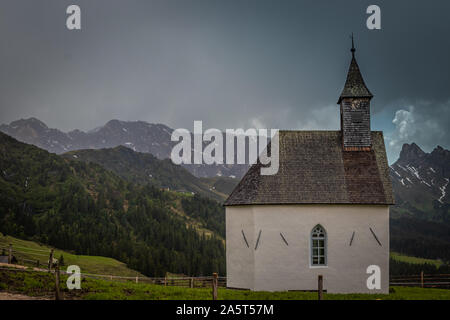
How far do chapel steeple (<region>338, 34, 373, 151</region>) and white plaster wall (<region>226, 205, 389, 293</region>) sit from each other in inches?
203

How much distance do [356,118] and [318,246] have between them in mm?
10102

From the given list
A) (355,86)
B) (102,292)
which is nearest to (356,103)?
(355,86)

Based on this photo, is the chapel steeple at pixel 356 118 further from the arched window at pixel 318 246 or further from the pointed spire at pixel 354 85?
the arched window at pixel 318 246

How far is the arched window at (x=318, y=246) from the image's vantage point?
28156 millimetres

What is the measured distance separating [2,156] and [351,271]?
181 meters

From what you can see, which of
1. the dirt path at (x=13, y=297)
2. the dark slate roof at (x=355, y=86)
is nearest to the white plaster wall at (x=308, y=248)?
the dark slate roof at (x=355, y=86)

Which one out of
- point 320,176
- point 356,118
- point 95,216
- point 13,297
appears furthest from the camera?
point 95,216

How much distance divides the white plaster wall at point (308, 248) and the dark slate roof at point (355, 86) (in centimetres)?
854

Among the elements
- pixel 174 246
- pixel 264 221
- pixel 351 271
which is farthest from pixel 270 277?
pixel 174 246

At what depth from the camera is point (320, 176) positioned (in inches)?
1166

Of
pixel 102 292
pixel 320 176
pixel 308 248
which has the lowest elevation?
pixel 102 292

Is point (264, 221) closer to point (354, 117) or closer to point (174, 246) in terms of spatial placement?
point (354, 117)

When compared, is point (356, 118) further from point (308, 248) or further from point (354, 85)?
point (308, 248)

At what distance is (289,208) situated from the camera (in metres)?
28.4
